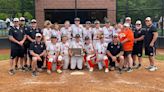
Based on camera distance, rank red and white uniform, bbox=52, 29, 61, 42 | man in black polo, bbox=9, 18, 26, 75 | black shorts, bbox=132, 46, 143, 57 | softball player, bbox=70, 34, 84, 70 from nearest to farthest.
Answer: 1. man in black polo, bbox=9, 18, 26, 75
2. softball player, bbox=70, 34, 84, 70
3. black shorts, bbox=132, 46, 143, 57
4. red and white uniform, bbox=52, 29, 61, 42

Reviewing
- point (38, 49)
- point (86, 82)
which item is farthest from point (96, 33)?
point (86, 82)

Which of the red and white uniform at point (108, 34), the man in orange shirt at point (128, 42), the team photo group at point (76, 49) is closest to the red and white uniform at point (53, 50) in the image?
the team photo group at point (76, 49)

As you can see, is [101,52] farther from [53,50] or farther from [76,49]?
[53,50]

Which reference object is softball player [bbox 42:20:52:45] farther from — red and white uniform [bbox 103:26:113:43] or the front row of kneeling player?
red and white uniform [bbox 103:26:113:43]

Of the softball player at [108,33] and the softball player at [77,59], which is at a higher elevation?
the softball player at [108,33]

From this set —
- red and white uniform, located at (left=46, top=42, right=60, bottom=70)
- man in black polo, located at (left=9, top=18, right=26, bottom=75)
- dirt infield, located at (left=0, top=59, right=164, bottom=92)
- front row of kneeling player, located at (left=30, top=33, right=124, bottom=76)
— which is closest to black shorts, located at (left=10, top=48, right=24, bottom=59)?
man in black polo, located at (left=9, top=18, right=26, bottom=75)

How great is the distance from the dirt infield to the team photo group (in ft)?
1.24

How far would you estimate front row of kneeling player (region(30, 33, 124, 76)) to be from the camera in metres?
11.7

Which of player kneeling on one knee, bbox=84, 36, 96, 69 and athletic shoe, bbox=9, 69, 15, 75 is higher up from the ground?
player kneeling on one knee, bbox=84, 36, 96, 69

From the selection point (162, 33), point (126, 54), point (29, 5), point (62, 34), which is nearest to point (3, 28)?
point (29, 5)

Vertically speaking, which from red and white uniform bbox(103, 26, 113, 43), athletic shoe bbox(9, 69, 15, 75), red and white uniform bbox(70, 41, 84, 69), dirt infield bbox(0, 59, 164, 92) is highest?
red and white uniform bbox(103, 26, 113, 43)

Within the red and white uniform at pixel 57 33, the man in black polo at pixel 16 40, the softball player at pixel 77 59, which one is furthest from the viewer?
the red and white uniform at pixel 57 33

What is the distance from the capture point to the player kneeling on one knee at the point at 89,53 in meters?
12.1

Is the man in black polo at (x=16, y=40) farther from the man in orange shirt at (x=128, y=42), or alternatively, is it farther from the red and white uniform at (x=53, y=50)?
the man in orange shirt at (x=128, y=42)
